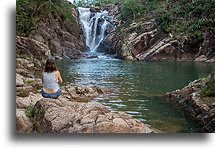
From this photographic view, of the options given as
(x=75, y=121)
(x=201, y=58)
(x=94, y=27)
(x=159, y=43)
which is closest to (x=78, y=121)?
(x=75, y=121)

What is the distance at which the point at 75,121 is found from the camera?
13.1ft

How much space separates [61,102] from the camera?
15.2 ft

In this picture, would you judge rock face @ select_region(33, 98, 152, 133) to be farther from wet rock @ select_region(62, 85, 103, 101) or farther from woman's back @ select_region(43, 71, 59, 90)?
wet rock @ select_region(62, 85, 103, 101)

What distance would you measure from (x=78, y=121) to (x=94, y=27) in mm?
39164

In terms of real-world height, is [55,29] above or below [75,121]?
above

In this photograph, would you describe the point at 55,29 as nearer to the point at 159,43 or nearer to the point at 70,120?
the point at 159,43

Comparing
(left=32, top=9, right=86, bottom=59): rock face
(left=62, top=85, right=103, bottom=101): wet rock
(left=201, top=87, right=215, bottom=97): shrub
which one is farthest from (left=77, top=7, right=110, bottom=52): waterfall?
(left=201, top=87, right=215, bottom=97): shrub

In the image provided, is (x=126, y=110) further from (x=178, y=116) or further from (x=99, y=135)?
(x=99, y=135)

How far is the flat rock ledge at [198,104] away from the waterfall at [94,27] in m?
33.3

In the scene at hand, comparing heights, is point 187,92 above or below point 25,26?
below

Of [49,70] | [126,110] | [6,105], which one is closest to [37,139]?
[6,105]

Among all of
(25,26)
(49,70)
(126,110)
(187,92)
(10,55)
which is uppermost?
(25,26)

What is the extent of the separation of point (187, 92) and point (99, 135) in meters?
4.23

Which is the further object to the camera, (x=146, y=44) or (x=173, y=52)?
(x=146, y=44)
